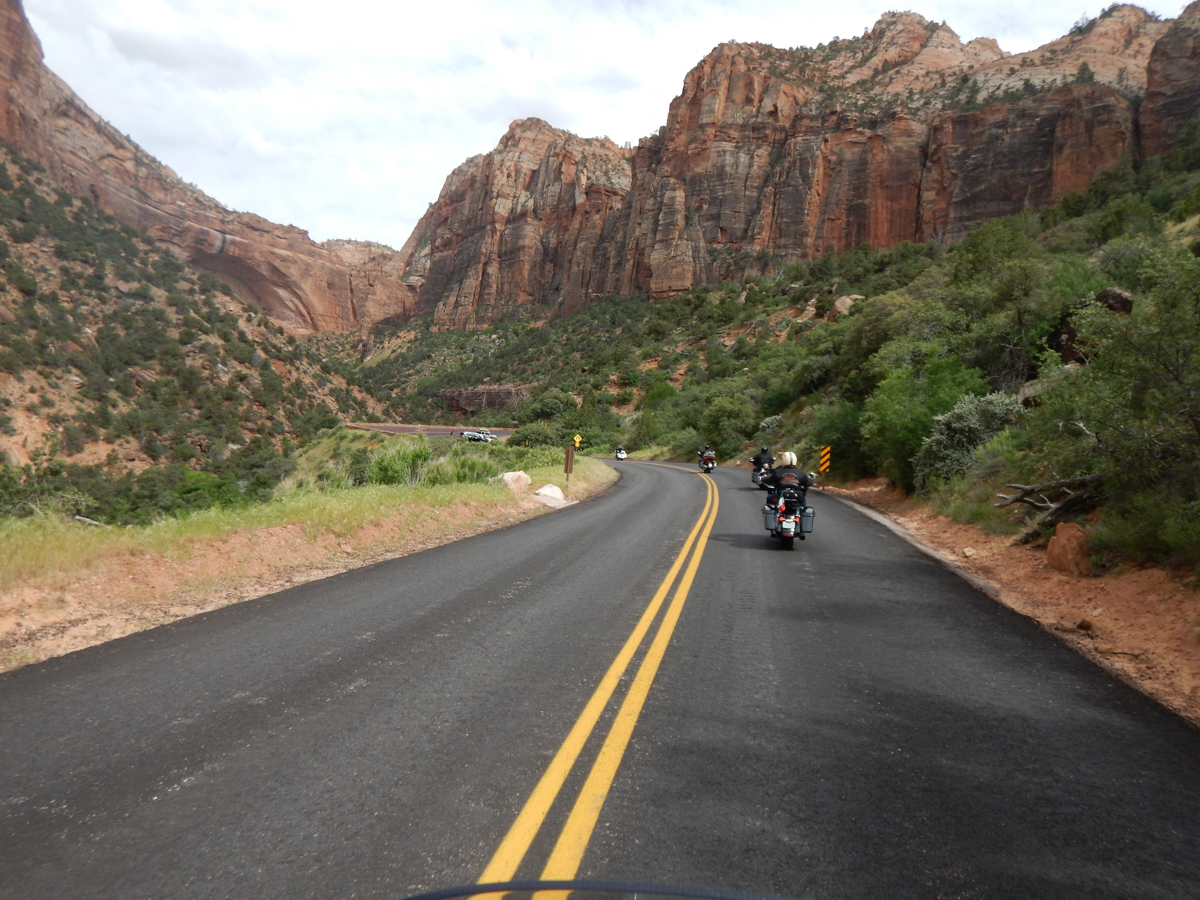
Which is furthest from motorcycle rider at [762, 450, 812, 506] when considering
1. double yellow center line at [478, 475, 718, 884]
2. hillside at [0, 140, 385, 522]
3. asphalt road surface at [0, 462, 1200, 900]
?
hillside at [0, 140, 385, 522]

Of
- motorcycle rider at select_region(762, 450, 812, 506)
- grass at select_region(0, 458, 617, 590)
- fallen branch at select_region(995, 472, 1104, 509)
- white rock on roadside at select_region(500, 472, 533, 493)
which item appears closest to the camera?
grass at select_region(0, 458, 617, 590)

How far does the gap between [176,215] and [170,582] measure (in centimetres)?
13861

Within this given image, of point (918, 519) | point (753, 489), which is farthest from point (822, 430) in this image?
point (918, 519)

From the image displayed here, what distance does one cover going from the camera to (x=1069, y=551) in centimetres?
855

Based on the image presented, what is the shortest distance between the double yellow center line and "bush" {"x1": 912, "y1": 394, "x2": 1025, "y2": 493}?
42.5 feet

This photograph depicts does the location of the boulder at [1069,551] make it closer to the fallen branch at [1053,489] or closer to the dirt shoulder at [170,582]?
the fallen branch at [1053,489]

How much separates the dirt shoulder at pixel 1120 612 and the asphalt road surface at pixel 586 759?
450mm

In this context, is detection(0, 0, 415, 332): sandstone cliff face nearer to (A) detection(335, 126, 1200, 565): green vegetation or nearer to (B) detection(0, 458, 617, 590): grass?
(A) detection(335, 126, 1200, 565): green vegetation

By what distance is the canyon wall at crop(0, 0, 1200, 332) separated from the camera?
234 ft

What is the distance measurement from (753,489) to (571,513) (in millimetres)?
9622

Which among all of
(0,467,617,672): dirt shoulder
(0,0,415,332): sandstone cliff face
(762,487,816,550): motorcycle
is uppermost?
(0,0,415,332): sandstone cliff face

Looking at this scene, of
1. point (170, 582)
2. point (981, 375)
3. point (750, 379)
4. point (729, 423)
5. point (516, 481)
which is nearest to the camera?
point (170, 582)

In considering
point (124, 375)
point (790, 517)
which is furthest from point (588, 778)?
point (124, 375)

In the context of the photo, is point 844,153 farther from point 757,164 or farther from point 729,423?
point 729,423
